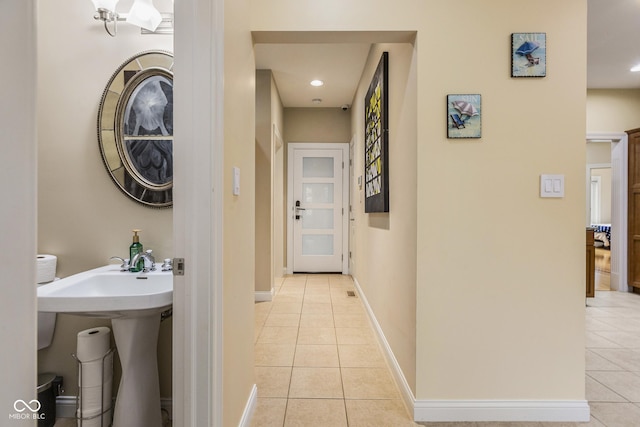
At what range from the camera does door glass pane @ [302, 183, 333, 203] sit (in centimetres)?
521

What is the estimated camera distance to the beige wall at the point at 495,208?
5.36 feet

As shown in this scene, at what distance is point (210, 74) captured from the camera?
3.55ft

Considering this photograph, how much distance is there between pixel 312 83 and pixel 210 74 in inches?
129

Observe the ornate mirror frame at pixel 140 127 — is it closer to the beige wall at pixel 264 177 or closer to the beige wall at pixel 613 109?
the beige wall at pixel 264 177

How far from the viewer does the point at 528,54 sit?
163 cm

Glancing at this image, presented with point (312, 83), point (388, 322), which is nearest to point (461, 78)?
point (388, 322)

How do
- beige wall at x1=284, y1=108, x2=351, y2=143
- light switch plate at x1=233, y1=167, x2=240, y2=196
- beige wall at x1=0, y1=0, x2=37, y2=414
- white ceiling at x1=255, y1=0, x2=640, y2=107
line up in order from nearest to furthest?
beige wall at x1=0, y1=0, x2=37, y2=414, light switch plate at x1=233, y1=167, x2=240, y2=196, white ceiling at x1=255, y1=0, x2=640, y2=107, beige wall at x1=284, y1=108, x2=351, y2=143

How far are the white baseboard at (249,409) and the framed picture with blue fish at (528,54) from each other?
2.11 meters

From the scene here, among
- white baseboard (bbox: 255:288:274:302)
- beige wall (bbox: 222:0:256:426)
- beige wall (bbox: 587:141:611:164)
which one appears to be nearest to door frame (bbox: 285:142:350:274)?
white baseboard (bbox: 255:288:274:302)

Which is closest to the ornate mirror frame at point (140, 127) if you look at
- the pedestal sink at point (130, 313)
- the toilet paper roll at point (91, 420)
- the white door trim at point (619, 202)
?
the pedestal sink at point (130, 313)

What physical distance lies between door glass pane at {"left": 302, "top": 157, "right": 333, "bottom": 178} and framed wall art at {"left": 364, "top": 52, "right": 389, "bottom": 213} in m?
2.07

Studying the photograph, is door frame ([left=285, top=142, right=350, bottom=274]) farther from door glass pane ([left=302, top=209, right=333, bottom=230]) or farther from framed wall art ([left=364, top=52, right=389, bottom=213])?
framed wall art ([left=364, top=52, right=389, bottom=213])

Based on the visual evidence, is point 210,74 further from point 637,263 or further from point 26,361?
point 637,263

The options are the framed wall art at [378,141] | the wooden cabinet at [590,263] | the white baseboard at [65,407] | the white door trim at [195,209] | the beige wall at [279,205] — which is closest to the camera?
the white door trim at [195,209]
